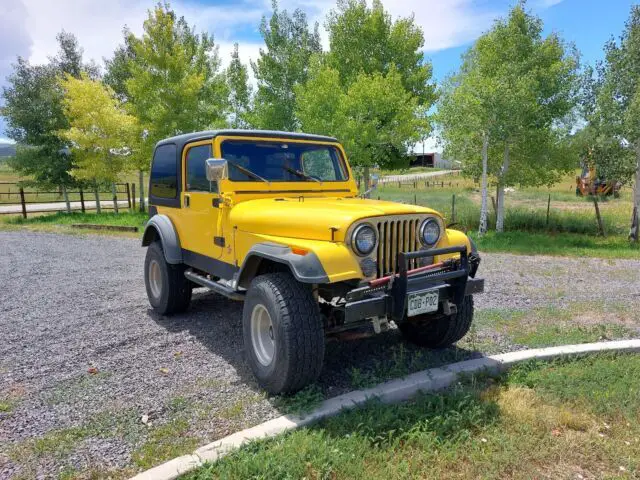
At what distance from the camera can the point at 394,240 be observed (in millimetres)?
3590

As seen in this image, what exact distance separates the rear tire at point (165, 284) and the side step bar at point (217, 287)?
311mm

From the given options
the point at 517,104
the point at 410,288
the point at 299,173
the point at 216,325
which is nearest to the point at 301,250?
the point at 410,288

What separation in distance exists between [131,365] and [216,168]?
78.1 inches

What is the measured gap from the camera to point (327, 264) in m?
3.19

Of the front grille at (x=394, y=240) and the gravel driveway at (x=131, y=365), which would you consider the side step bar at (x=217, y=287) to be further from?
the front grille at (x=394, y=240)

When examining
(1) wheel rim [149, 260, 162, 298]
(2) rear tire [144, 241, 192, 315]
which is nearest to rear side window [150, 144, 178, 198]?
(2) rear tire [144, 241, 192, 315]

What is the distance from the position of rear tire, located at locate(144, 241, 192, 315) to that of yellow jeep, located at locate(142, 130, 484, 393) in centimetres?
27

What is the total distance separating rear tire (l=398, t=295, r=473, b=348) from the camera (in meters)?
4.15

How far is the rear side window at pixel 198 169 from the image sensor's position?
4.66 m

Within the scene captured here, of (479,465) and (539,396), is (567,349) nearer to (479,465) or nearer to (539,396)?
(539,396)

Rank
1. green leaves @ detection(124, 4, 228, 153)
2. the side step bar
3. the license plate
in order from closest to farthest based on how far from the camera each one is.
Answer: the license plate < the side step bar < green leaves @ detection(124, 4, 228, 153)

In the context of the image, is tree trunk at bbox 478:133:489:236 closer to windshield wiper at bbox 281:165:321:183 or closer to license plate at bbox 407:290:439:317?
windshield wiper at bbox 281:165:321:183

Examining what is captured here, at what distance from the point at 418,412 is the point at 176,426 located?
170cm

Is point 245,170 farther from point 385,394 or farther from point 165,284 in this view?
point 385,394
